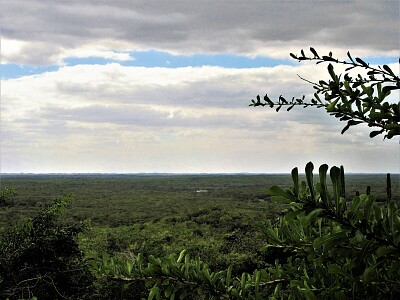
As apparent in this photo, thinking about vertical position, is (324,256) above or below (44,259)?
above

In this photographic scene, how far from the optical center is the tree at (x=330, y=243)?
5.33 feet

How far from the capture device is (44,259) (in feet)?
38.1

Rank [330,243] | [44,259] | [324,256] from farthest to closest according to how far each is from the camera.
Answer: [44,259] < [324,256] < [330,243]

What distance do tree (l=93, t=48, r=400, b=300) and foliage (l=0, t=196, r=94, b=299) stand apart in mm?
8605

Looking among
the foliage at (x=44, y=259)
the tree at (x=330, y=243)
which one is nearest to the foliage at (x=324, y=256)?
the tree at (x=330, y=243)

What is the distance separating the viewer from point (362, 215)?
163 cm

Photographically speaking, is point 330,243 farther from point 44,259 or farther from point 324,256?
point 44,259

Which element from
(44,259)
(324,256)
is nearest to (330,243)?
(324,256)

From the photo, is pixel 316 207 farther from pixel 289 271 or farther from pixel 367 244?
pixel 289 271

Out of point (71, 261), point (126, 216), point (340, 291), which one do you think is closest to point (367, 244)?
point (340, 291)

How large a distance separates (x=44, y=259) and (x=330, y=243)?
35.9 feet

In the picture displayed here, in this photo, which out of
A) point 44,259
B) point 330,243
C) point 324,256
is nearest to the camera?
point 330,243

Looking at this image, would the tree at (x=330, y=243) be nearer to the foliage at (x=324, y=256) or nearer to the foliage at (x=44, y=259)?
the foliage at (x=324, y=256)

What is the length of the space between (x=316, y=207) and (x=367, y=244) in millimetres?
193
